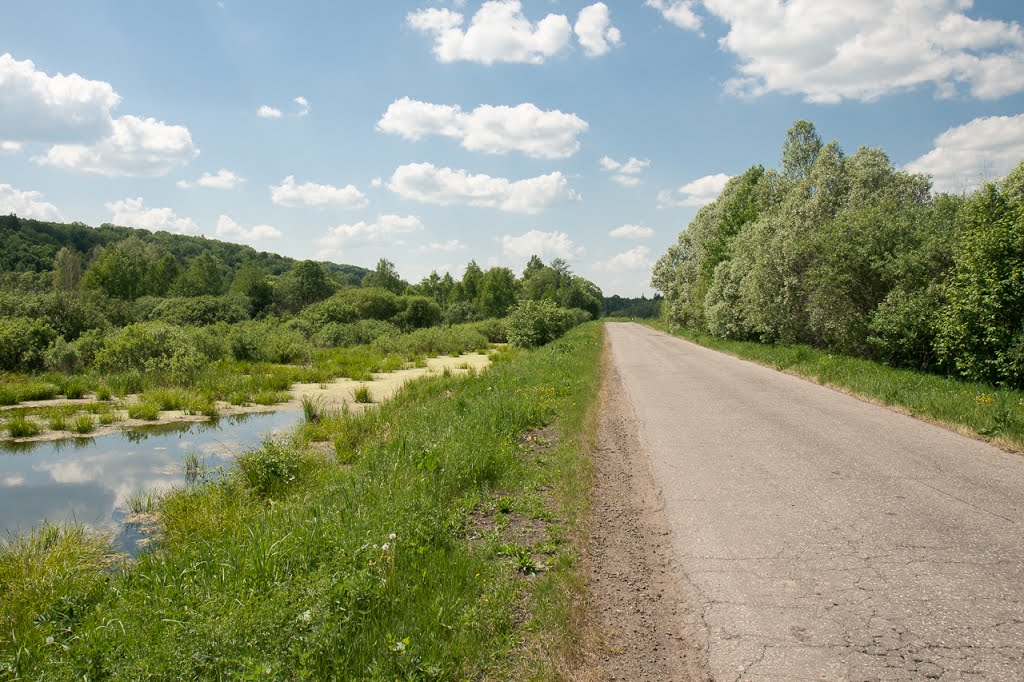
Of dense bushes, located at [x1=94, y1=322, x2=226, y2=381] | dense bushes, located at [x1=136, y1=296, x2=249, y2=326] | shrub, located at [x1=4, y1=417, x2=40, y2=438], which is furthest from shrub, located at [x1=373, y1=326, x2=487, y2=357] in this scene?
shrub, located at [x1=4, y1=417, x2=40, y2=438]

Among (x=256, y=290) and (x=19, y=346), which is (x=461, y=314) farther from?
(x=19, y=346)

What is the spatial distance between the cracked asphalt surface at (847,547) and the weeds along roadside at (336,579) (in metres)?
1.26

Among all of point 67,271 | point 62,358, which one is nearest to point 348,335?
point 62,358

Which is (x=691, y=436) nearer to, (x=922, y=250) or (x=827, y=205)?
(x=922, y=250)

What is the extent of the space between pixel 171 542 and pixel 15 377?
1904 cm

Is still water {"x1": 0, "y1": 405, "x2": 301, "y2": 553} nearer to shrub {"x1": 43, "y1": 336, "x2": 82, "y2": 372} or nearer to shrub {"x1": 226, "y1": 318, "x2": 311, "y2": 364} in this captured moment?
shrub {"x1": 43, "y1": 336, "x2": 82, "y2": 372}

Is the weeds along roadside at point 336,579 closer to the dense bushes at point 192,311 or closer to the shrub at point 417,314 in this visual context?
the dense bushes at point 192,311

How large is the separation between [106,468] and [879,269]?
68.1 feet

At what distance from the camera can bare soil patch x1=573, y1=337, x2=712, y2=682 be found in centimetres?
379

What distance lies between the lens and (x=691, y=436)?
9906 mm

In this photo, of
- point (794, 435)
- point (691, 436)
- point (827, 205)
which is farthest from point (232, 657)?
point (827, 205)

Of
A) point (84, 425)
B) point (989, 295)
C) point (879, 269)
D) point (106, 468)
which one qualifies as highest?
point (879, 269)

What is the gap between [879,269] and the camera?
1795cm

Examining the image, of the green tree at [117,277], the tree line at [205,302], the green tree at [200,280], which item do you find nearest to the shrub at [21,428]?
the tree line at [205,302]
